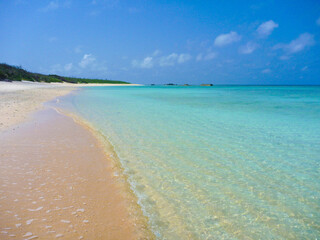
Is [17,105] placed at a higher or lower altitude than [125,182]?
higher

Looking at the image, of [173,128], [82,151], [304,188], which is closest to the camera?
[304,188]

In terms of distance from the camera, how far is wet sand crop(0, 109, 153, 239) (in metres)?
2.19

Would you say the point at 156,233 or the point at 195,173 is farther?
the point at 195,173

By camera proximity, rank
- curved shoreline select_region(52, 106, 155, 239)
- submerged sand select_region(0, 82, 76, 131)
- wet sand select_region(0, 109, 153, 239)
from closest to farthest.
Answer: wet sand select_region(0, 109, 153, 239) → curved shoreline select_region(52, 106, 155, 239) → submerged sand select_region(0, 82, 76, 131)

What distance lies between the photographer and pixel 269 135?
6.46 meters

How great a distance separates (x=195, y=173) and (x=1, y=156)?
3632mm

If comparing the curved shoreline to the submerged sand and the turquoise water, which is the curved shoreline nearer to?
the turquoise water

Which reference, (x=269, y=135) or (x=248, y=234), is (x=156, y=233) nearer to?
(x=248, y=234)

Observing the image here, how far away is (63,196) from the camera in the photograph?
9.14 feet

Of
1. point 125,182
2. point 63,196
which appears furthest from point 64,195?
point 125,182

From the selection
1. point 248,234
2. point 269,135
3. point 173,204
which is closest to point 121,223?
point 173,204

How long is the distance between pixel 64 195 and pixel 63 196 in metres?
0.03

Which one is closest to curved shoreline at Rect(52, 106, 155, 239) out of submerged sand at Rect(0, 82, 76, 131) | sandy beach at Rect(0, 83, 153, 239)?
sandy beach at Rect(0, 83, 153, 239)

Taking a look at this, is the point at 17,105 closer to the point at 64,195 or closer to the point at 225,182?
the point at 64,195
